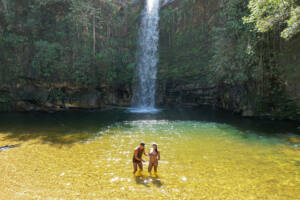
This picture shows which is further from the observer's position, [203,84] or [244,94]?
[203,84]

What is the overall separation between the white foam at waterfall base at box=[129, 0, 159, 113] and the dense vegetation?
124 centimetres

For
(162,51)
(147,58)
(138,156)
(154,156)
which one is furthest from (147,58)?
(154,156)

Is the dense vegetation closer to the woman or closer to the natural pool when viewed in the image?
the natural pool

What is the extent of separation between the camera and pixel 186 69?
80.9 ft

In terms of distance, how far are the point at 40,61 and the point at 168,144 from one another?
20.8 meters

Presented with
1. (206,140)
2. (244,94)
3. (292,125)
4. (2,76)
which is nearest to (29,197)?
(206,140)

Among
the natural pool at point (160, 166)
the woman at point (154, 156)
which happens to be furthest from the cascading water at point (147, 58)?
the woman at point (154, 156)

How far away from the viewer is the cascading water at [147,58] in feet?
90.2

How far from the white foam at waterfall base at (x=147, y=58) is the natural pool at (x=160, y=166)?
15883 mm

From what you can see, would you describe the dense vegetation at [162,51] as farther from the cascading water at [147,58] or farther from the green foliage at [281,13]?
the green foliage at [281,13]

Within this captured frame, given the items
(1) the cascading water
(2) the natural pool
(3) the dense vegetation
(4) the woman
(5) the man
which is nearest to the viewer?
(2) the natural pool

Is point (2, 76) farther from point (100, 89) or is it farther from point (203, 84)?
point (203, 84)

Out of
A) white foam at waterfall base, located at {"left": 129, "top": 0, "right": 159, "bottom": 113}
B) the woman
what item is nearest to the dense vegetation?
white foam at waterfall base, located at {"left": 129, "top": 0, "right": 159, "bottom": 113}

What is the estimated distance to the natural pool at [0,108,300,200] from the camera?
5258 mm
